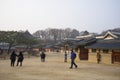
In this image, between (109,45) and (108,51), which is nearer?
(108,51)

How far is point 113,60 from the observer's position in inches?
1209

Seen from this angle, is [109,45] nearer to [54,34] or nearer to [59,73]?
[59,73]

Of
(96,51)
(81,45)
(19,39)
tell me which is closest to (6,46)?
(19,39)

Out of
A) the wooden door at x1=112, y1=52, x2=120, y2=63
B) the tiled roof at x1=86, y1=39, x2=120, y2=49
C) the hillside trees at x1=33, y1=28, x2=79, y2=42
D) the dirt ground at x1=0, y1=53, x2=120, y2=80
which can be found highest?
the hillside trees at x1=33, y1=28, x2=79, y2=42

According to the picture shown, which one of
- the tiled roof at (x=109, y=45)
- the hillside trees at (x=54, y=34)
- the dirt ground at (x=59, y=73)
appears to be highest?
the hillside trees at (x=54, y=34)

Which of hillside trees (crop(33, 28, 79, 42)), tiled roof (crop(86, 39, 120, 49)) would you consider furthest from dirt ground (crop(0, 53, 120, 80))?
hillside trees (crop(33, 28, 79, 42))

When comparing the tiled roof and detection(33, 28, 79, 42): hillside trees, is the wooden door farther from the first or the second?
detection(33, 28, 79, 42): hillside trees

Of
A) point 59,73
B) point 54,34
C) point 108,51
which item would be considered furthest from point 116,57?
point 54,34

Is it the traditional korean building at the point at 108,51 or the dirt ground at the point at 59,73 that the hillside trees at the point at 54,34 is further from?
the dirt ground at the point at 59,73

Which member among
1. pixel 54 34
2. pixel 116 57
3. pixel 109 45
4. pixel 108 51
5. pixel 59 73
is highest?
pixel 54 34

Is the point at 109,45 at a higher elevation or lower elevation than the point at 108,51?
higher

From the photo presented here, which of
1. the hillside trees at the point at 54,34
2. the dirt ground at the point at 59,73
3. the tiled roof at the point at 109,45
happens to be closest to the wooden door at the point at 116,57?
the tiled roof at the point at 109,45

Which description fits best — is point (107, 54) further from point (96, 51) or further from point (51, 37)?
point (51, 37)

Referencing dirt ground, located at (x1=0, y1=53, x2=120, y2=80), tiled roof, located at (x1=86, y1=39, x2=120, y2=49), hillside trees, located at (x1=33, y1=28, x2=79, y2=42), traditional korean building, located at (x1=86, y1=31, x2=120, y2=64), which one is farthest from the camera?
hillside trees, located at (x1=33, y1=28, x2=79, y2=42)
